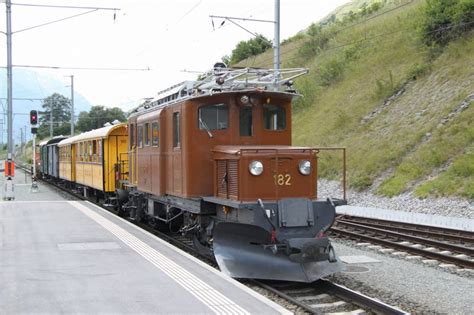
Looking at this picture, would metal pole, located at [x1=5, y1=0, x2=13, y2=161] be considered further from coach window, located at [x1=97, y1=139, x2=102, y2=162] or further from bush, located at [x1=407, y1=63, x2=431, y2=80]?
bush, located at [x1=407, y1=63, x2=431, y2=80]

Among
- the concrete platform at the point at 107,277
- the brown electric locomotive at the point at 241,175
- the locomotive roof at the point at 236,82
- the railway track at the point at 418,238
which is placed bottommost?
the railway track at the point at 418,238

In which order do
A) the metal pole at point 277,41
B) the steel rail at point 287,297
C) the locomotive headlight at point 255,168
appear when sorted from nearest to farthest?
the steel rail at point 287,297 < the locomotive headlight at point 255,168 < the metal pole at point 277,41

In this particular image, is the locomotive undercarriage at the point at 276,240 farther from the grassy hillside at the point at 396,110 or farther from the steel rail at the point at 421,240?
the grassy hillside at the point at 396,110

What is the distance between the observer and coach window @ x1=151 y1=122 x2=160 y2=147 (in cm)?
1217

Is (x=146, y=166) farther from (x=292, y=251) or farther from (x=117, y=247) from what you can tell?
(x=292, y=251)

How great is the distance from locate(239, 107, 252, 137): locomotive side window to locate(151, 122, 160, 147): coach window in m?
2.37

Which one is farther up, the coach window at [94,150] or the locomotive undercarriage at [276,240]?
the coach window at [94,150]

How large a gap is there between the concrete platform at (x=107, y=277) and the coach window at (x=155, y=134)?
6.48ft

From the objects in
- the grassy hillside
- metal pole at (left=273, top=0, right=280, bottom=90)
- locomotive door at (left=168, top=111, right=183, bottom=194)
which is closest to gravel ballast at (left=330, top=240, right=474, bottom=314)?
locomotive door at (left=168, top=111, right=183, bottom=194)

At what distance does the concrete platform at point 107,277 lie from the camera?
678cm

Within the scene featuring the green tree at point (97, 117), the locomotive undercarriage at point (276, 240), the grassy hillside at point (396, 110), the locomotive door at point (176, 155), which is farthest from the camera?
the green tree at point (97, 117)

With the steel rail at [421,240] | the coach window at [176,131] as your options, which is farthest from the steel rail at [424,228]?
the coach window at [176,131]

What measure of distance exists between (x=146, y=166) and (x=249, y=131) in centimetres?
376

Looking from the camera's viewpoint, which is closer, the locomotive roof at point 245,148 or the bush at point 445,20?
the locomotive roof at point 245,148
